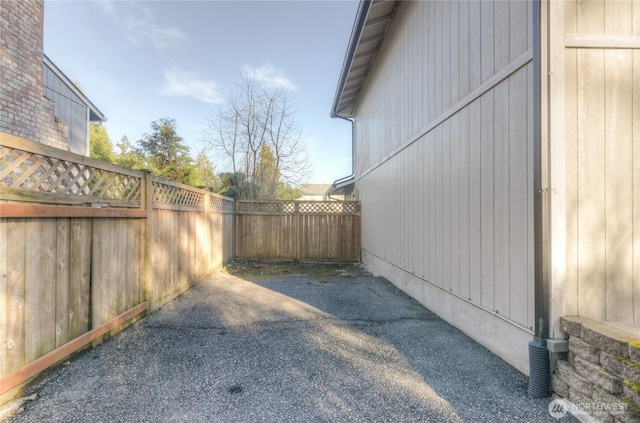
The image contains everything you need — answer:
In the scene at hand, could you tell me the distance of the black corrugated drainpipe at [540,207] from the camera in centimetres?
196

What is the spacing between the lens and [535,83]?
2.05 metres

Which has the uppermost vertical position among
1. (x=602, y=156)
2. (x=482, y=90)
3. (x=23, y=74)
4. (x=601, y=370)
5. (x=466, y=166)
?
(x=23, y=74)


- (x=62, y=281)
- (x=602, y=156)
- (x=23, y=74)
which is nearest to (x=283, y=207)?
(x=23, y=74)

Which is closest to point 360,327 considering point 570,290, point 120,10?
point 570,290

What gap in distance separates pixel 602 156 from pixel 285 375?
2.94 m

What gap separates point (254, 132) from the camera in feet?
34.4

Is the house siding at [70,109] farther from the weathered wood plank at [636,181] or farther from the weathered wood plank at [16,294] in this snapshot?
the weathered wood plank at [636,181]

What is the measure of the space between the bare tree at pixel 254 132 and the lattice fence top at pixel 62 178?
6809 mm

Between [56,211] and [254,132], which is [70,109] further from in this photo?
[56,211]

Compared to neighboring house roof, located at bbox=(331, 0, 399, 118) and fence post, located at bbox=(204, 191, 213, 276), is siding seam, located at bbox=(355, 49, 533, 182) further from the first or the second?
fence post, located at bbox=(204, 191, 213, 276)

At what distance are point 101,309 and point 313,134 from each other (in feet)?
31.2

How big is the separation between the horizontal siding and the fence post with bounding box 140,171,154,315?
3.75m

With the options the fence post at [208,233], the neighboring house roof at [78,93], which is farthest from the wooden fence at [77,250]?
the neighboring house roof at [78,93]

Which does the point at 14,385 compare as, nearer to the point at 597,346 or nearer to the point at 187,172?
the point at 597,346
